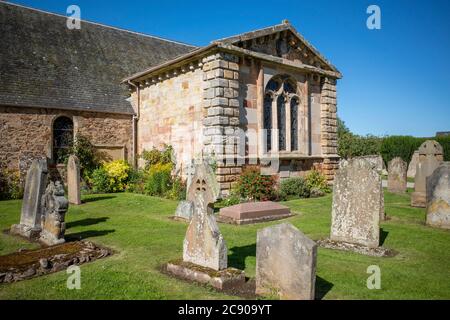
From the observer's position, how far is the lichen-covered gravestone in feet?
22.7

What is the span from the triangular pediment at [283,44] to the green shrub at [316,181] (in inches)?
210

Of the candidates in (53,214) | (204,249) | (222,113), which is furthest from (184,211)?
(204,249)

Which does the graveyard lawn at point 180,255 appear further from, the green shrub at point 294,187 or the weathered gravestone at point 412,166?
the weathered gravestone at point 412,166

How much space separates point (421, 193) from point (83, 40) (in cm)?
1910

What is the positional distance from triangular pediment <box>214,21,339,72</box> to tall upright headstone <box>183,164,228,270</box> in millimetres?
8550

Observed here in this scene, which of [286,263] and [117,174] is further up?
[117,174]

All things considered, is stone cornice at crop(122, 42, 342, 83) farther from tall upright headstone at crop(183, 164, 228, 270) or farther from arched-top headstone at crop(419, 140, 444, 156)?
tall upright headstone at crop(183, 164, 228, 270)

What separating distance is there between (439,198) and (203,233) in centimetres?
668

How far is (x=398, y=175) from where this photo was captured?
1638 cm

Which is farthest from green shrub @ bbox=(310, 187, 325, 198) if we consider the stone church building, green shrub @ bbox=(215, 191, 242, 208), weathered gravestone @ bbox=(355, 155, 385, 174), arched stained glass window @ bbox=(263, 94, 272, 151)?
weathered gravestone @ bbox=(355, 155, 385, 174)

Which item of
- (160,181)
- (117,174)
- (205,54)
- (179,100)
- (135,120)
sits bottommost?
(160,181)

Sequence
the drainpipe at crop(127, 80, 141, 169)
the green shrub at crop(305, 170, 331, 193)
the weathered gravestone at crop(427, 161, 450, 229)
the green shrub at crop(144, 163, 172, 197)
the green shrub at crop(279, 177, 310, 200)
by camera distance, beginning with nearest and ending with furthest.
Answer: the weathered gravestone at crop(427, 161, 450, 229) < the green shrub at crop(279, 177, 310, 200) < the green shrub at crop(144, 163, 172, 197) < the green shrub at crop(305, 170, 331, 193) < the drainpipe at crop(127, 80, 141, 169)

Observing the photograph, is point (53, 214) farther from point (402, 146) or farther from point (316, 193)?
point (402, 146)
